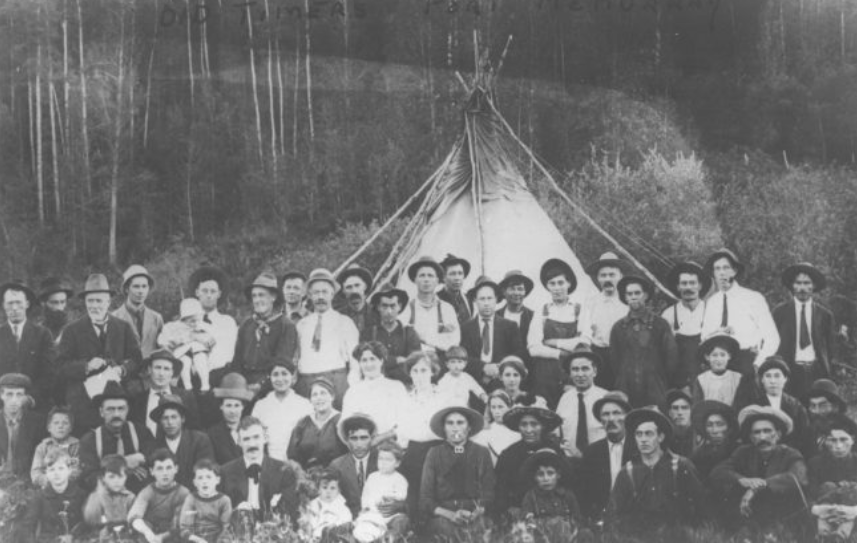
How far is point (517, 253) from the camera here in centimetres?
532

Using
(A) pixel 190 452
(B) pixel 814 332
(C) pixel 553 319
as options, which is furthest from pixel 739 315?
(A) pixel 190 452

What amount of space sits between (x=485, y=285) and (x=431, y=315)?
377 mm

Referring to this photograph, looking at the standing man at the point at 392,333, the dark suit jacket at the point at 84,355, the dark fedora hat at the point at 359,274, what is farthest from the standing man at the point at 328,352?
the dark suit jacket at the point at 84,355

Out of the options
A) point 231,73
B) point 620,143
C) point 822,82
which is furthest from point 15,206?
point 822,82

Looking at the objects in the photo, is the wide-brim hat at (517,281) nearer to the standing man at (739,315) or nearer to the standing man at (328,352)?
the standing man at (328,352)

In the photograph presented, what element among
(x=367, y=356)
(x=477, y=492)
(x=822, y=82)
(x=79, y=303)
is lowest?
(x=477, y=492)

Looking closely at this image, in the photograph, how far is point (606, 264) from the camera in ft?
17.1

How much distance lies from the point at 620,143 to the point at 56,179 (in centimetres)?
364

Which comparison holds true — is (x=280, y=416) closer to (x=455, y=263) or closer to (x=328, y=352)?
(x=328, y=352)

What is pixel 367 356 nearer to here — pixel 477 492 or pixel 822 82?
pixel 477 492

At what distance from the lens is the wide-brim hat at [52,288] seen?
5.29 m

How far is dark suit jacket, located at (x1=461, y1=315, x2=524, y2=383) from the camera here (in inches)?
201

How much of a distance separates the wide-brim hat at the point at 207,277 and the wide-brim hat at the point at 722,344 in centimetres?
291

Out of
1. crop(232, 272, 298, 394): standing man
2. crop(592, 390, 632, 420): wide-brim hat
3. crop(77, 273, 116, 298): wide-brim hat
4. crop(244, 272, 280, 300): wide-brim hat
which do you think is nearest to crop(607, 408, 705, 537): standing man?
crop(592, 390, 632, 420): wide-brim hat
